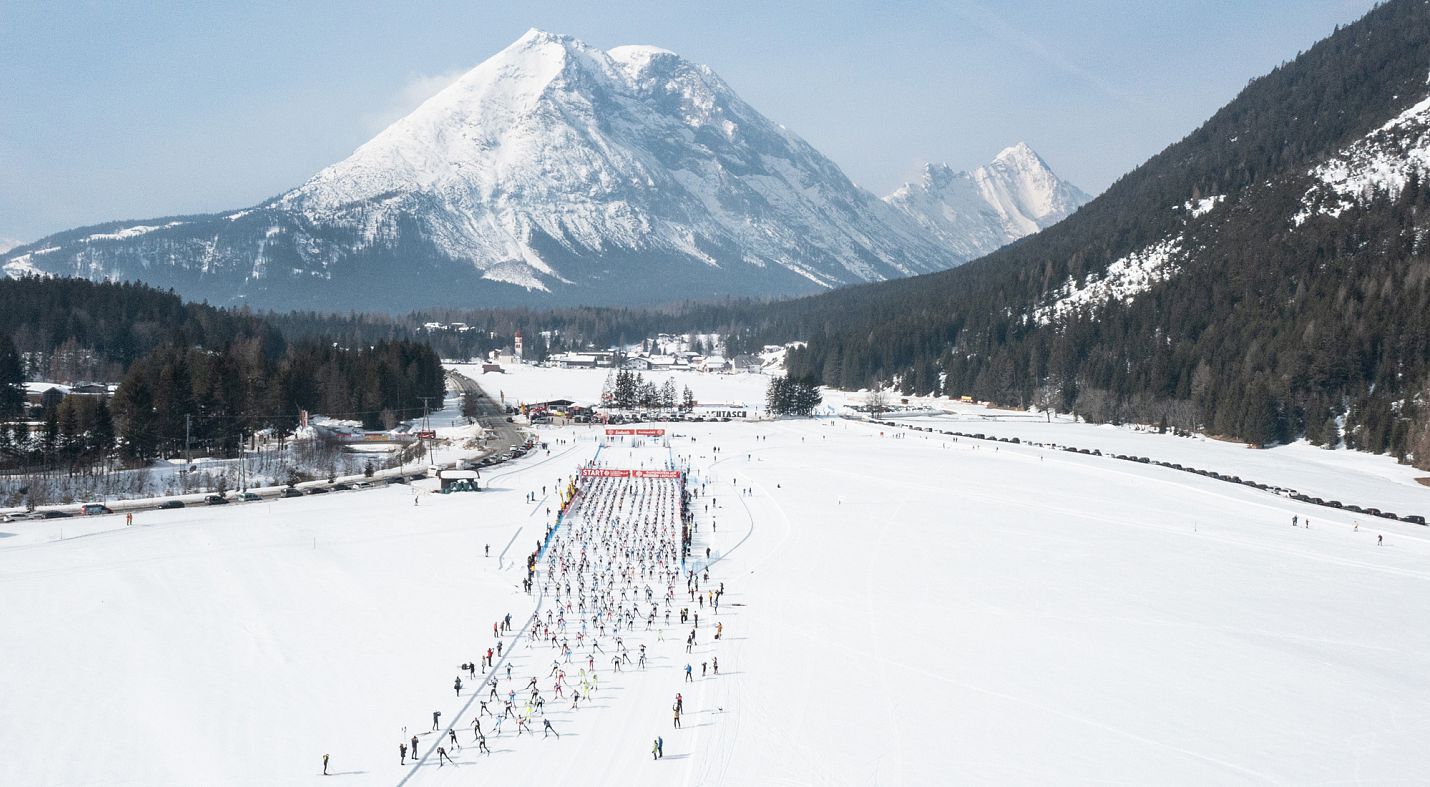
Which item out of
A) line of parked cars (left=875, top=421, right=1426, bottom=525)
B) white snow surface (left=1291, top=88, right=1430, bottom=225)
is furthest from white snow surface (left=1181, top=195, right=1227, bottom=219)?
line of parked cars (left=875, top=421, right=1426, bottom=525)

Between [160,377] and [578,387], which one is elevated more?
[160,377]

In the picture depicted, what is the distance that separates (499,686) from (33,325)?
120 metres

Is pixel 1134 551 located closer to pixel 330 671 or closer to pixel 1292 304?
pixel 330 671

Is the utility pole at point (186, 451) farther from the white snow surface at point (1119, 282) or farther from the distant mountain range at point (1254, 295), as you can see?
the white snow surface at point (1119, 282)

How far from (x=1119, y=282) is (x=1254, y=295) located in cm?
3114

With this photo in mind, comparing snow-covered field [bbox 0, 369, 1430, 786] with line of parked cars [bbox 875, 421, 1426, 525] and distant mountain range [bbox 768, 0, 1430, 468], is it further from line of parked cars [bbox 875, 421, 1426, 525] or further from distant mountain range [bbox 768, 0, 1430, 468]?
distant mountain range [bbox 768, 0, 1430, 468]

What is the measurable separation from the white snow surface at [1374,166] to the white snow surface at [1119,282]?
65.8 feet

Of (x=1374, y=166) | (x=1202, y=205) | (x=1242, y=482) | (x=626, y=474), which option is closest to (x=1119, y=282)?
(x=1202, y=205)

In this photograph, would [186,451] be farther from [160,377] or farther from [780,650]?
[780,650]

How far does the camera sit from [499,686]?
1172 inches

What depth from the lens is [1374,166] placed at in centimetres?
14350

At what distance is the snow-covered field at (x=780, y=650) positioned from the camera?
25.3 m

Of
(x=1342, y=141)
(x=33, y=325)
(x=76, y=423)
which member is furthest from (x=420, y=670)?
(x=1342, y=141)

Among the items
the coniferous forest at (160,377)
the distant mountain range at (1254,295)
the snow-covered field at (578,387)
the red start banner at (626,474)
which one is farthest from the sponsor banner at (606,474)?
the snow-covered field at (578,387)
